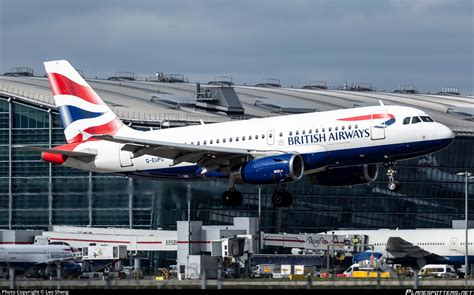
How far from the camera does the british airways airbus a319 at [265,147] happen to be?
251 ft

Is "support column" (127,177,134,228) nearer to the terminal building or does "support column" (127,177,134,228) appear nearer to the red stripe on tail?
the terminal building

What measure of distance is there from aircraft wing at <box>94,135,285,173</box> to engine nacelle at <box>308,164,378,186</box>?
5.10 meters

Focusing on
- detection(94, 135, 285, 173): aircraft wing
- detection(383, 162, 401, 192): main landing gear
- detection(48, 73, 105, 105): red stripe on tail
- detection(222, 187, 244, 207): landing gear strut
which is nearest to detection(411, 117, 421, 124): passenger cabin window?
detection(383, 162, 401, 192): main landing gear

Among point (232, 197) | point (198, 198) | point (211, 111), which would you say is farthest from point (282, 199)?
point (211, 111)

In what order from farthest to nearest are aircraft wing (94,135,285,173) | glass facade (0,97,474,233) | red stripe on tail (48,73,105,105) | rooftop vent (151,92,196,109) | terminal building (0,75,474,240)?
rooftop vent (151,92,196,109)
terminal building (0,75,474,240)
glass facade (0,97,474,233)
red stripe on tail (48,73,105,105)
aircraft wing (94,135,285,173)

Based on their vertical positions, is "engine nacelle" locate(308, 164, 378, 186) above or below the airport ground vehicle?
above

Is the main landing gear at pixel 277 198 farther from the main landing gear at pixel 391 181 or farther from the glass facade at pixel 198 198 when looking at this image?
the glass facade at pixel 198 198

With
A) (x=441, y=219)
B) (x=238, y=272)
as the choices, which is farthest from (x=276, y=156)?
(x=441, y=219)

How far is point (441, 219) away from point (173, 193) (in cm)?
6464

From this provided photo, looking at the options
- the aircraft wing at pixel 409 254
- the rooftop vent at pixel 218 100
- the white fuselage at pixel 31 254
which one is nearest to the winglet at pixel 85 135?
the white fuselage at pixel 31 254

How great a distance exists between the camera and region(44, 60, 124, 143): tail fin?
286ft

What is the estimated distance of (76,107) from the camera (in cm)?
8838

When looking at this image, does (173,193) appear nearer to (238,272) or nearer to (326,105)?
(238,272)

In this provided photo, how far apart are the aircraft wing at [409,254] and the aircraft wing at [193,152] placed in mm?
44918
